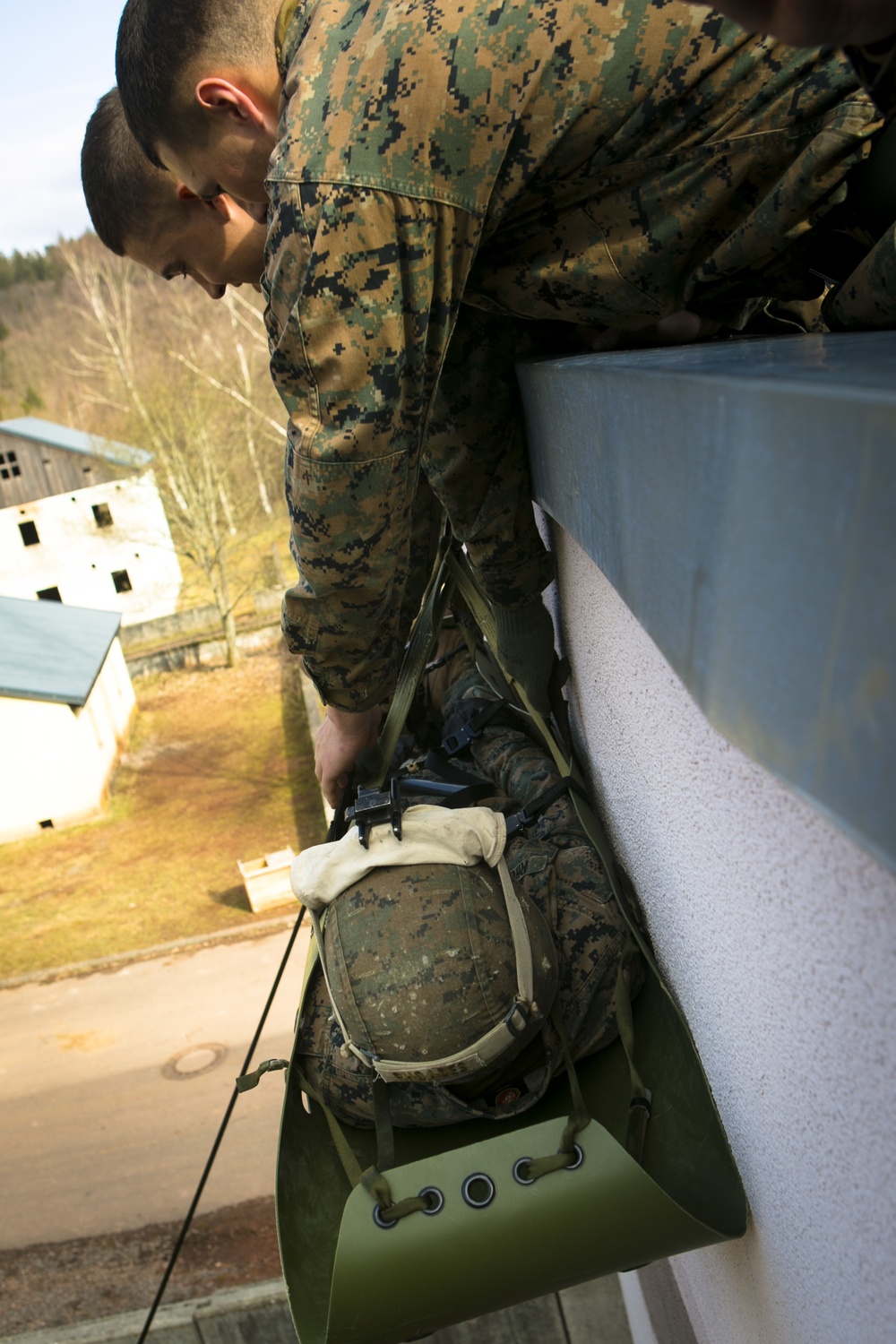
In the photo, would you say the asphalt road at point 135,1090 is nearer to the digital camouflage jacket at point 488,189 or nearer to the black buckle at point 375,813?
the black buckle at point 375,813

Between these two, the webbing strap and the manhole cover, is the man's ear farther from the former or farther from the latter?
the manhole cover

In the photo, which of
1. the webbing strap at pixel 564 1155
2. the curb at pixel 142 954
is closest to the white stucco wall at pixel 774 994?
the webbing strap at pixel 564 1155

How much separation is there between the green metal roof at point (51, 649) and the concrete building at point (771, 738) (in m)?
18.6

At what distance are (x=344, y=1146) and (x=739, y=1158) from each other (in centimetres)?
77

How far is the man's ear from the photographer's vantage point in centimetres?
175

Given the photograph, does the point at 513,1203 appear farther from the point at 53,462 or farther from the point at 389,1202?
the point at 53,462

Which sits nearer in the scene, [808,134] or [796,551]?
[796,551]

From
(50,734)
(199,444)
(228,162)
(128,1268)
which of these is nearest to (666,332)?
(228,162)

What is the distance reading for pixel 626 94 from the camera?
1484 mm

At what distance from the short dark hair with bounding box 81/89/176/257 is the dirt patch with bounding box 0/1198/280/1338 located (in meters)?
7.62

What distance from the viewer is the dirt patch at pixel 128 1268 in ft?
25.1

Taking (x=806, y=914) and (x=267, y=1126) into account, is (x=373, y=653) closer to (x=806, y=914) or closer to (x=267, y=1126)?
(x=806, y=914)

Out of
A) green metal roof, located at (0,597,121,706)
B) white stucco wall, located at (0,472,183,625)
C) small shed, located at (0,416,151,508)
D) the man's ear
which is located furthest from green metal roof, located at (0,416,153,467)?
the man's ear

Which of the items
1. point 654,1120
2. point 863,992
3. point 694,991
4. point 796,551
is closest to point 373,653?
point 694,991
